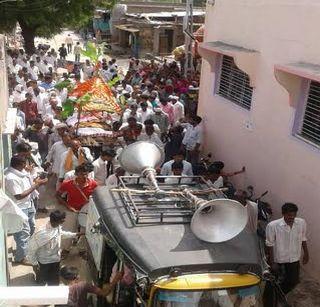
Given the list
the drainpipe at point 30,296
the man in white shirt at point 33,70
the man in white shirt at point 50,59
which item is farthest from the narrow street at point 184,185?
the man in white shirt at point 50,59

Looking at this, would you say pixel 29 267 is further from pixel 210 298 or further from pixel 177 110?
pixel 177 110

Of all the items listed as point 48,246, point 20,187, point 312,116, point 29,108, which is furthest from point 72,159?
point 29,108

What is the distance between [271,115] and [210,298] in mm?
4493

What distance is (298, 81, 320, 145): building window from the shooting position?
6801 mm

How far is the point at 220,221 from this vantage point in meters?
4.28

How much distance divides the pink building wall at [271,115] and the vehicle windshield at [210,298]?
2900 mm

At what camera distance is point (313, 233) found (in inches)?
259

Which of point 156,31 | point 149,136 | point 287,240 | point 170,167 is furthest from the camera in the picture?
point 156,31

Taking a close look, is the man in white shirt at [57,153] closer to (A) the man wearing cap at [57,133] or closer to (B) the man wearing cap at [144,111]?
(A) the man wearing cap at [57,133]

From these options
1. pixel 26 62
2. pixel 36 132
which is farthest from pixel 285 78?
pixel 26 62

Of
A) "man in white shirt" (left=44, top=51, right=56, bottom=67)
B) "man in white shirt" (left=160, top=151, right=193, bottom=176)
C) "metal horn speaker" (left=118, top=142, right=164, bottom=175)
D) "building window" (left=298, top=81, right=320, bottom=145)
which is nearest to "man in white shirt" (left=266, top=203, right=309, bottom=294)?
"metal horn speaker" (left=118, top=142, right=164, bottom=175)

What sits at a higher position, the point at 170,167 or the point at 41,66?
the point at 170,167

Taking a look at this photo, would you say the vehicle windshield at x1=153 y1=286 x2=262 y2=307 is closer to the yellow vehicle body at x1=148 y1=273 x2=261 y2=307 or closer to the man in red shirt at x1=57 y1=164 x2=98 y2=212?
the yellow vehicle body at x1=148 y1=273 x2=261 y2=307

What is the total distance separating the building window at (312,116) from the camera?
6.80 meters
